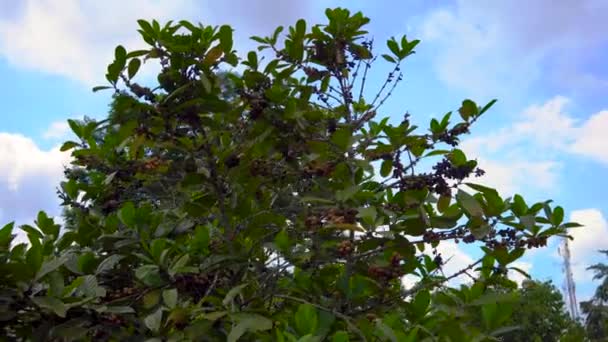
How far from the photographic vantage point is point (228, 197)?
3.39 meters

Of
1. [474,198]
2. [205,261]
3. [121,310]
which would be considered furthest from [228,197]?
[474,198]

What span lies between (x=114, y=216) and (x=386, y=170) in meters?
1.34

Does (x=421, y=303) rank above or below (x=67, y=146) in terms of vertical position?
below

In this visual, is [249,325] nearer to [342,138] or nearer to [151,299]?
[151,299]

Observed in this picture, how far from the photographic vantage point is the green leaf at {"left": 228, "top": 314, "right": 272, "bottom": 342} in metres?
2.53

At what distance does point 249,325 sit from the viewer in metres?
2.58

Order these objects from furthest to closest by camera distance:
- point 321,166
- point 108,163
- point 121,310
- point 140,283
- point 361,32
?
point 361,32 < point 108,163 < point 321,166 < point 140,283 < point 121,310

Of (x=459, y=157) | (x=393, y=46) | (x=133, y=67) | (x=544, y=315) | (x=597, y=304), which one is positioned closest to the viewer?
(x=459, y=157)

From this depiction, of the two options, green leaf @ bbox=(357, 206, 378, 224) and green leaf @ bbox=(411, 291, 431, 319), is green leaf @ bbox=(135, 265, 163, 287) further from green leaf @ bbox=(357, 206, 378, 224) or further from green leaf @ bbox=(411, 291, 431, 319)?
green leaf @ bbox=(411, 291, 431, 319)

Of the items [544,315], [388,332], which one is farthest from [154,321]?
[544,315]

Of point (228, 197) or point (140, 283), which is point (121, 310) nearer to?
point (140, 283)

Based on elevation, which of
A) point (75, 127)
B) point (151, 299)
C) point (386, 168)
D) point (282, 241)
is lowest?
point (151, 299)


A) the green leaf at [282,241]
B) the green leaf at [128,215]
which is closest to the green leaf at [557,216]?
the green leaf at [282,241]

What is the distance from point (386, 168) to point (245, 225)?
0.76m
